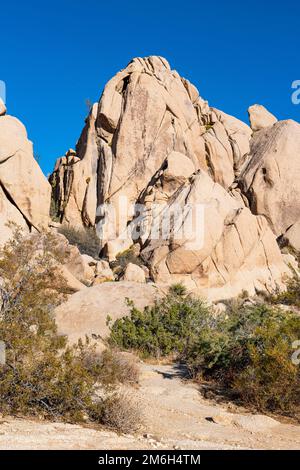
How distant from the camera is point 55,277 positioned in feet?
27.5

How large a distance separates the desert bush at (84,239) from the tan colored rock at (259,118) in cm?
1861

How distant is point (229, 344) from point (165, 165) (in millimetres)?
24605

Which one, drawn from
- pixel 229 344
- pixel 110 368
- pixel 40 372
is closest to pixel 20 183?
pixel 229 344

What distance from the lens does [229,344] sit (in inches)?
343

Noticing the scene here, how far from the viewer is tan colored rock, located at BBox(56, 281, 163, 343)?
38.7 feet

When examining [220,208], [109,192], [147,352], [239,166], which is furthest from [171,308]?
[239,166]

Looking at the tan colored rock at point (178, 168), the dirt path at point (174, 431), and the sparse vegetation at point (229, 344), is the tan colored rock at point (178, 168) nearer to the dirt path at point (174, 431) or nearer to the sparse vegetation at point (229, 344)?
A: the sparse vegetation at point (229, 344)

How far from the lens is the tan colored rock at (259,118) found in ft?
143

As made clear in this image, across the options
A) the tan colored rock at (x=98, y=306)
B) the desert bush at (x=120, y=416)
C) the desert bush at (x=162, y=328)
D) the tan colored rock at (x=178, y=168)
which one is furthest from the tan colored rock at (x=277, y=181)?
the desert bush at (x=120, y=416)

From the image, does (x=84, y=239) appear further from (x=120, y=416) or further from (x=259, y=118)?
(x=120, y=416)

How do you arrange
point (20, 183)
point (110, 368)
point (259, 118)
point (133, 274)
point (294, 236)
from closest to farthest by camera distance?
point (110, 368) < point (133, 274) < point (20, 183) < point (294, 236) < point (259, 118)

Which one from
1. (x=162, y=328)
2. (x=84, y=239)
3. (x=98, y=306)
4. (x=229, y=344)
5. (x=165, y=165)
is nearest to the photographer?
(x=229, y=344)

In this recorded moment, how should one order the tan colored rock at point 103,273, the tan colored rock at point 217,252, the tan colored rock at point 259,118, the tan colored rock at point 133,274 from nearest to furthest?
1. the tan colored rock at point 133,274
2. the tan colored rock at point 103,273
3. the tan colored rock at point 217,252
4. the tan colored rock at point 259,118

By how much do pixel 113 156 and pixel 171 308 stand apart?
2563 cm
